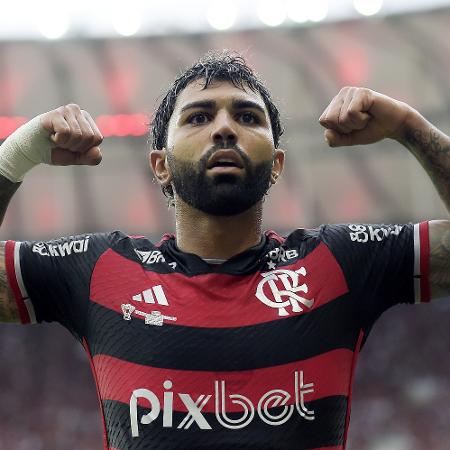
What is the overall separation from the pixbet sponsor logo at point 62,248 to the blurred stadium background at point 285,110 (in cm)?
925

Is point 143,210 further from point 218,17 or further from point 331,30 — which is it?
point 331,30

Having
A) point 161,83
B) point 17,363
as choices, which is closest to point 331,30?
point 161,83

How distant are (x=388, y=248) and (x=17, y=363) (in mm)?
11413

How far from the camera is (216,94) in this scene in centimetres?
257

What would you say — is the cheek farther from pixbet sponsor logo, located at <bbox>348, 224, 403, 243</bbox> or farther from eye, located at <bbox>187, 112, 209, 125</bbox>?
pixbet sponsor logo, located at <bbox>348, 224, 403, 243</bbox>

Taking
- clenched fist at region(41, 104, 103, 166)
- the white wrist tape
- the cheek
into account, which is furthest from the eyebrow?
the white wrist tape

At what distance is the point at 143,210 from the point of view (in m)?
12.1

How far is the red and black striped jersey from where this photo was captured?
86.3 inches

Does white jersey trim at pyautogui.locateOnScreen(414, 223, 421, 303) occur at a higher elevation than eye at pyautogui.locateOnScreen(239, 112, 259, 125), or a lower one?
lower

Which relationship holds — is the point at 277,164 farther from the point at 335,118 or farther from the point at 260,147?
the point at 335,118

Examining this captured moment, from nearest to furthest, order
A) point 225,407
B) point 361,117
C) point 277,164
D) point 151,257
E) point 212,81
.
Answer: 1. point 225,407
2. point 361,117
3. point 151,257
4. point 212,81
5. point 277,164

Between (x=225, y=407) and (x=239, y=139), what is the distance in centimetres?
77

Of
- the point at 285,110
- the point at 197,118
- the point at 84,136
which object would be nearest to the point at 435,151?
the point at 197,118

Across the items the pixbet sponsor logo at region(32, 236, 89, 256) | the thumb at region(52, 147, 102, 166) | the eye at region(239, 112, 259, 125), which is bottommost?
the pixbet sponsor logo at region(32, 236, 89, 256)
